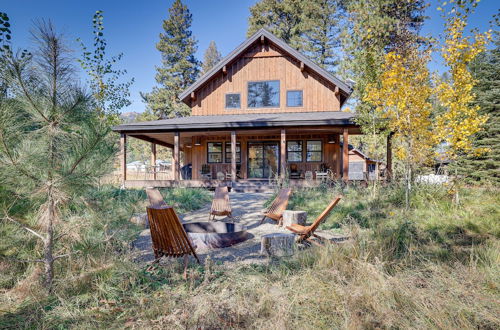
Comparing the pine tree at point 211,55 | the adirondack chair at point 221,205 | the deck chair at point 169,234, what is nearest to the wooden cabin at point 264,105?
the adirondack chair at point 221,205

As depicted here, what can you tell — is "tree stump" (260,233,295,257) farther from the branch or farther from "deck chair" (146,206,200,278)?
the branch

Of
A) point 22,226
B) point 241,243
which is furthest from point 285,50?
point 22,226

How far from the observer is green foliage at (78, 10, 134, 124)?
352 inches

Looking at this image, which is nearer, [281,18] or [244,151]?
[244,151]

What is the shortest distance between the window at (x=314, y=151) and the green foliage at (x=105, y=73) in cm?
931

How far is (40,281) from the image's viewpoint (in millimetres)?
2832

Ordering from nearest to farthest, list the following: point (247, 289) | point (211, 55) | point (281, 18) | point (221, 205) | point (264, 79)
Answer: point (247, 289) < point (221, 205) < point (264, 79) < point (281, 18) < point (211, 55)

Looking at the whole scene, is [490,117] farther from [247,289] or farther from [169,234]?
[169,234]

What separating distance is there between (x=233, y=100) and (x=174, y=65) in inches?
777

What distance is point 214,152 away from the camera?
48.8ft

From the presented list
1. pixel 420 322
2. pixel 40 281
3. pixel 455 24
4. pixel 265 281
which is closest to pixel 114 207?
pixel 40 281

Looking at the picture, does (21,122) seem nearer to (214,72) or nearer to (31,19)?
(31,19)

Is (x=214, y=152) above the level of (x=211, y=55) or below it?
below

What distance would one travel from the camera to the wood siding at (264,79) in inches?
538
